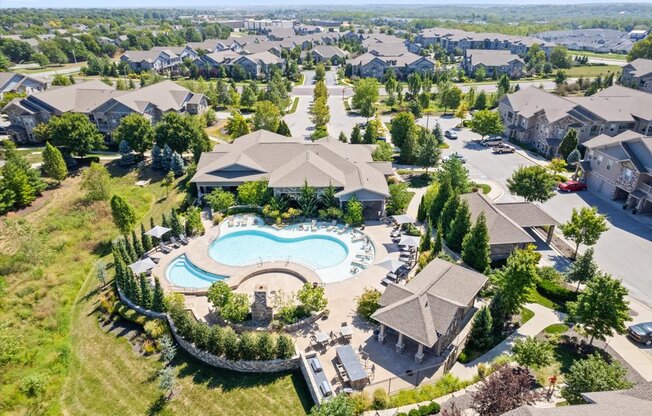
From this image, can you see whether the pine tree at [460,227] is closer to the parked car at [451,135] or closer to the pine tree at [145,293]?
the pine tree at [145,293]

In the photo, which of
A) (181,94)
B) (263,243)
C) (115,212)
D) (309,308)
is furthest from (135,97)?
(309,308)

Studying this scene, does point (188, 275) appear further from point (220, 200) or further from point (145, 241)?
point (220, 200)

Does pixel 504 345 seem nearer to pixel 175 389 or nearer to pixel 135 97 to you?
pixel 175 389

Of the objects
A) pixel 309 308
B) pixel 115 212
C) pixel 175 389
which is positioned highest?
pixel 115 212

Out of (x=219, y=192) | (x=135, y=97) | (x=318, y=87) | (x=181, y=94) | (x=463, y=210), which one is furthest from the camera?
(x=318, y=87)

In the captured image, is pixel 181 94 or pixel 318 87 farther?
pixel 318 87

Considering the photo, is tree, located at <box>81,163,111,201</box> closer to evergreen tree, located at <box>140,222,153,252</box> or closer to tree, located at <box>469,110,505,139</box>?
evergreen tree, located at <box>140,222,153,252</box>

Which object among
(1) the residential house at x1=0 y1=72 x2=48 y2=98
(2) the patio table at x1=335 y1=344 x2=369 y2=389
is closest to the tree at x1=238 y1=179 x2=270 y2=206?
(2) the patio table at x1=335 y1=344 x2=369 y2=389
